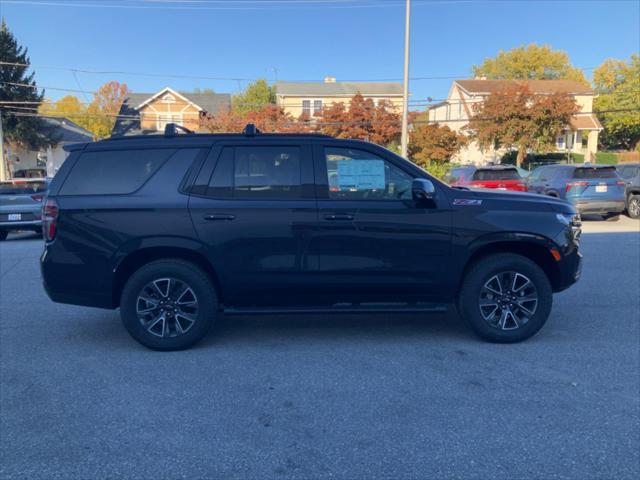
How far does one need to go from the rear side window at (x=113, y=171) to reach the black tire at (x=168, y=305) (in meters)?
0.81

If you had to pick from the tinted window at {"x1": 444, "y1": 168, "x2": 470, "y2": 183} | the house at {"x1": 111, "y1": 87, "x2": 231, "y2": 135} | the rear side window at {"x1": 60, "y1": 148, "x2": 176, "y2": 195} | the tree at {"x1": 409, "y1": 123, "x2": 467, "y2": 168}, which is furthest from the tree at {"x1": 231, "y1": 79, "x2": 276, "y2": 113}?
the rear side window at {"x1": 60, "y1": 148, "x2": 176, "y2": 195}

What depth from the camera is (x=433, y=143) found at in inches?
1403

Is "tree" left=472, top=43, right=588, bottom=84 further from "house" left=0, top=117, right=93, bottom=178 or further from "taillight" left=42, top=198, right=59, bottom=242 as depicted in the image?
"taillight" left=42, top=198, right=59, bottom=242

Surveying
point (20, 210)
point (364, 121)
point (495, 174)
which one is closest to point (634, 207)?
point (495, 174)

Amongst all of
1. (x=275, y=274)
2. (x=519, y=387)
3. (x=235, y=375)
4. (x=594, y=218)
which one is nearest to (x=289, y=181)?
(x=275, y=274)

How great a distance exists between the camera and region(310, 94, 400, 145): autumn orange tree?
37000 mm

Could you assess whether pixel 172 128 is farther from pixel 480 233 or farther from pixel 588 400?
pixel 588 400

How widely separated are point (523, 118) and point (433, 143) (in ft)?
21.0

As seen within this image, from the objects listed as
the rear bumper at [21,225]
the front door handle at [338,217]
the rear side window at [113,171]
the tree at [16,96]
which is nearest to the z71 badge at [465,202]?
the front door handle at [338,217]

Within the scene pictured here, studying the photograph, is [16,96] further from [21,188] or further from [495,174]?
[495,174]

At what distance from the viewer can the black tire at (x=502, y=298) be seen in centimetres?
505

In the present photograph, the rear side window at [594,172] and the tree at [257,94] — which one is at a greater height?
the tree at [257,94]

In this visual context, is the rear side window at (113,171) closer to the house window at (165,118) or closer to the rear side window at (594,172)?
the rear side window at (594,172)

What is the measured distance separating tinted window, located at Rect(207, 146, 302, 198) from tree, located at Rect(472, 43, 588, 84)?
74.6 meters
